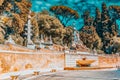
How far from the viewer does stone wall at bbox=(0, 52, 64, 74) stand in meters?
22.4

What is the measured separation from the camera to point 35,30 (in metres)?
60.2

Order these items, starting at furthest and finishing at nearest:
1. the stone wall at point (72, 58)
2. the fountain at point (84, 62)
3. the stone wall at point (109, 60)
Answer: the stone wall at point (109, 60)
the fountain at point (84, 62)
the stone wall at point (72, 58)

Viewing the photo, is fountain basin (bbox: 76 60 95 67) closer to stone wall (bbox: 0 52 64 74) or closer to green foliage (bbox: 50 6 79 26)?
stone wall (bbox: 0 52 64 74)

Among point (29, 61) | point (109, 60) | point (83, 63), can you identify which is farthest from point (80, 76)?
point (109, 60)

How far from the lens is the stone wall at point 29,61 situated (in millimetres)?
22375

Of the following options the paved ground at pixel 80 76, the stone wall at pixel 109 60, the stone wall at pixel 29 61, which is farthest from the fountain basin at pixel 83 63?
the paved ground at pixel 80 76

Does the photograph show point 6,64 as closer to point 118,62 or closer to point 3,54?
point 3,54

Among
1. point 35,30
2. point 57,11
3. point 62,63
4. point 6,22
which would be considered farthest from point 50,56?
point 57,11

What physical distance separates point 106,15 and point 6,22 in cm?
4684

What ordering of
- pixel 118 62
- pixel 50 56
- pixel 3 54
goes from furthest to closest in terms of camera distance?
pixel 118 62
pixel 50 56
pixel 3 54

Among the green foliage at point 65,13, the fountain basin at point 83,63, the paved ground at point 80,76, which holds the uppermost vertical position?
the green foliage at point 65,13

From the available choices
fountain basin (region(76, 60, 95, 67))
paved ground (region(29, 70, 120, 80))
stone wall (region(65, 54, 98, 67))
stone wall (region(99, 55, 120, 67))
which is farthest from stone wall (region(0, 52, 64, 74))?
stone wall (region(99, 55, 120, 67))

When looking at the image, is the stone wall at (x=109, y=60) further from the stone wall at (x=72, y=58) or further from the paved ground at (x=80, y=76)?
the paved ground at (x=80, y=76)

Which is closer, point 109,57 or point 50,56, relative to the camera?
point 50,56
